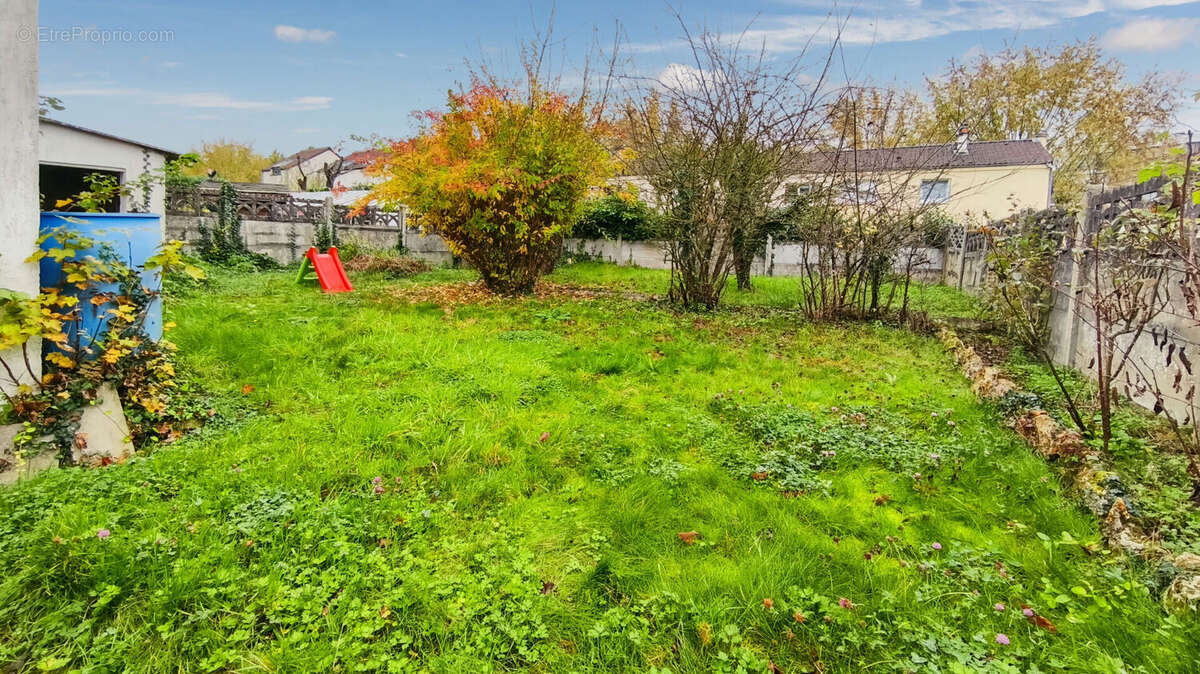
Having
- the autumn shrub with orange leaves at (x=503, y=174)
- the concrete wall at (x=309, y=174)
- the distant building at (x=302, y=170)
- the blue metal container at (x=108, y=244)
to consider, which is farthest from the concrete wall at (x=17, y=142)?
the concrete wall at (x=309, y=174)

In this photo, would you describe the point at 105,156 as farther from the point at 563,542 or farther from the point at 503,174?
the point at 563,542

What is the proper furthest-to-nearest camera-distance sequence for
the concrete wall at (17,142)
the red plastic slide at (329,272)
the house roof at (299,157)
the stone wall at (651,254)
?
the house roof at (299,157) < the stone wall at (651,254) < the red plastic slide at (329,272) < the concrete wall at (17,142)

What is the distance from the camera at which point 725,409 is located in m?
3.84

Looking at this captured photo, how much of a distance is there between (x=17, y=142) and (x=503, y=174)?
5880 millimetres

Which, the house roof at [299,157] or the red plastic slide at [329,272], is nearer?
the red plastic slide at [329,272]

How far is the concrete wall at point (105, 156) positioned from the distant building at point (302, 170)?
29352mm

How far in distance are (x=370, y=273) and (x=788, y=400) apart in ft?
33.8

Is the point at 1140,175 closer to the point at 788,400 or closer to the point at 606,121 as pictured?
the point at 788,400

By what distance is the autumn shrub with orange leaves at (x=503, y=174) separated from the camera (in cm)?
809

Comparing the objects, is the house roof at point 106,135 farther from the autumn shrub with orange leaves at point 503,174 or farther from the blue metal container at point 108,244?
the blue metal container at point 108,244

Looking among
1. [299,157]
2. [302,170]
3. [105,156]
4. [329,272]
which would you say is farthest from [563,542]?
[299,157]

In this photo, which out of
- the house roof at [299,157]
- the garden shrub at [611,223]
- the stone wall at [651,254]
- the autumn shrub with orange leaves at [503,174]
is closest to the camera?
the autumn shrub with orange leaves at [503,174]

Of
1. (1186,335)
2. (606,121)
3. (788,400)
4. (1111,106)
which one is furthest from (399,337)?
(1111,106)

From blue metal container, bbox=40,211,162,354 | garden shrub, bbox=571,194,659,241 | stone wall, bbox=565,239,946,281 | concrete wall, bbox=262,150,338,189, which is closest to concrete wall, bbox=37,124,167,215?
blue metal container, bbox=40,211,162,354
